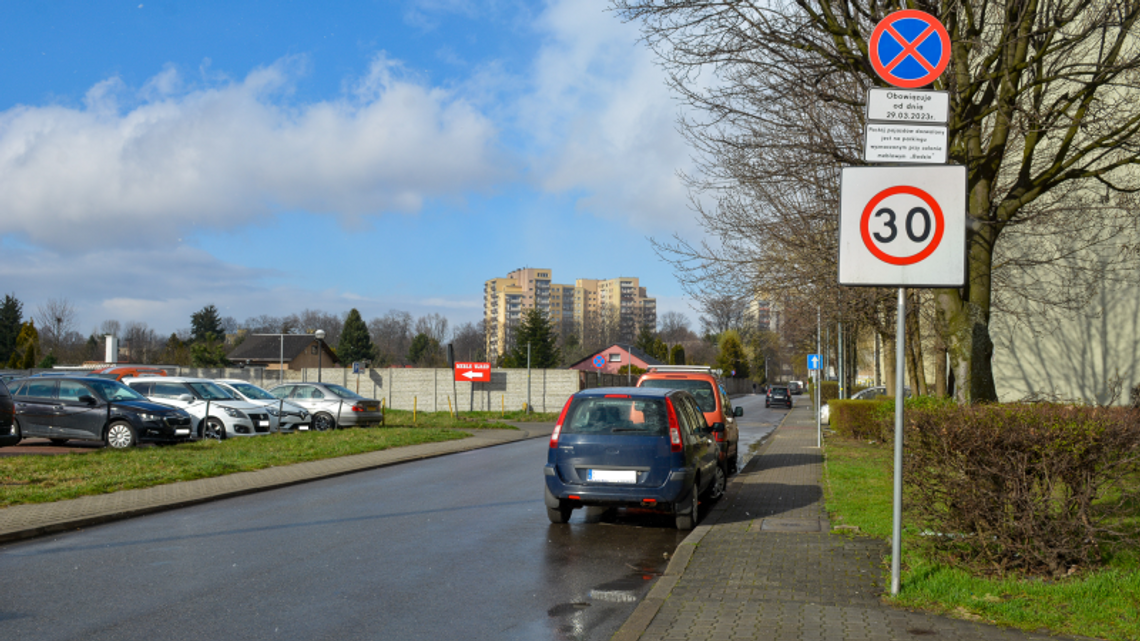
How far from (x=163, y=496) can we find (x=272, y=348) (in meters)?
82.4

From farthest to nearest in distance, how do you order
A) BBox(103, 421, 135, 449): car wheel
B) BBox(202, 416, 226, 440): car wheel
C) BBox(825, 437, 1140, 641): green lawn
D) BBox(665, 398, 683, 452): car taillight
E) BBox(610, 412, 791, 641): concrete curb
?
BBox(202, 416, 226, 440): car wheel
BBox(103, 421, 135, 449): car wheel
BBox(665, 398, 683, 452): car taillight
BBox(610, 412, 791, 641): concrete curb
BBox(825, 437, 1140, 641): green lawn

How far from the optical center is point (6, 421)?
48.3 feet

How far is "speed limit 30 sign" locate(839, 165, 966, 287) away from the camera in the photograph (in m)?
5.96

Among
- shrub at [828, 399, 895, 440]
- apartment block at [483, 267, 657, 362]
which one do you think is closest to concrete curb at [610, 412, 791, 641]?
shrub at [828, 399, 895, 440]

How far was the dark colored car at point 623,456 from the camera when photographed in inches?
357

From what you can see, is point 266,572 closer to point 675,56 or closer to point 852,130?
point 675,56

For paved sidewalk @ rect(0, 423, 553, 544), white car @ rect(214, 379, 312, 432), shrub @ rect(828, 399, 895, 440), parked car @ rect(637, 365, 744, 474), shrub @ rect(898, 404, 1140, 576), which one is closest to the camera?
shrub @ rect(898, 404, 1140, 576)

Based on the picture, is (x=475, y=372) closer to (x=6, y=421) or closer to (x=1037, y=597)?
(x=6, y=421)

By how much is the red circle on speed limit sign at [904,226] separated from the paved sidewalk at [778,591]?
2.42 metres

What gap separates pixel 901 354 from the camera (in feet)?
19.2

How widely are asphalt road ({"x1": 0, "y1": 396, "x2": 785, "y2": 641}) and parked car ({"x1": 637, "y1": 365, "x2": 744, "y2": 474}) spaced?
13.3 feet

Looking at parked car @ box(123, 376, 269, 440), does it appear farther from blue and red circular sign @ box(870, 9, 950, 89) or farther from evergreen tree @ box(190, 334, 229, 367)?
evergreen tree @ box(190, 334, 229, 367)

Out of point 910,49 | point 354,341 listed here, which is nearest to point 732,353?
point 354,341

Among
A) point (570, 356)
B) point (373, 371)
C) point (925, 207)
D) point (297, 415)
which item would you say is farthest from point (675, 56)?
point (570, 356)
